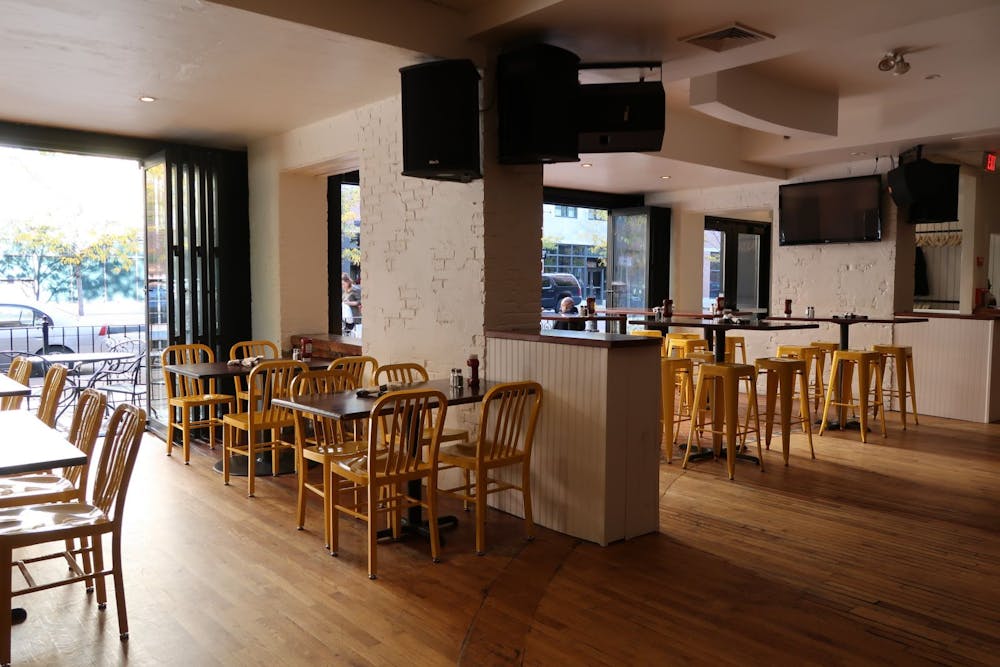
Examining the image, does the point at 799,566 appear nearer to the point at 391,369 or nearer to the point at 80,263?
the point at 391,369

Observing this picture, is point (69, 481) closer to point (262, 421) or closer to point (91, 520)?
point (91, 520)

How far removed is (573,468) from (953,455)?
3725 millimetres

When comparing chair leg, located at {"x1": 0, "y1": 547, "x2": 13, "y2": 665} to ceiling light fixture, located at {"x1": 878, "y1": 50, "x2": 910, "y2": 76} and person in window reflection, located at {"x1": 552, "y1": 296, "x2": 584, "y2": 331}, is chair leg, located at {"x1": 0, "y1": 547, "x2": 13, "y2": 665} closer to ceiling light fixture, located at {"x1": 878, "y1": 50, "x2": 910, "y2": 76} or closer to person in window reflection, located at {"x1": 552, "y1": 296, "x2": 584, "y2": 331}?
person in window reflection, located at {"x1": 552, "y1": 296, "x2": 584, "y2": 331}

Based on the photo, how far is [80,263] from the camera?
9.06 m

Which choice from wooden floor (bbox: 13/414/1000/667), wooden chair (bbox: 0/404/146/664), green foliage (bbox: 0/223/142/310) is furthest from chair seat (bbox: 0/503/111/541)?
green foliage (bbox: 0/223/142/310)

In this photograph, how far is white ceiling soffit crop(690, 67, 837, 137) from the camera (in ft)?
17.9

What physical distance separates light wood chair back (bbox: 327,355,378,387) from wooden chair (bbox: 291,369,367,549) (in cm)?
10

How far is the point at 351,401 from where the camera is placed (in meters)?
3.78

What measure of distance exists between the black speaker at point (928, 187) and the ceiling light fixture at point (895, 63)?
212 centimetres

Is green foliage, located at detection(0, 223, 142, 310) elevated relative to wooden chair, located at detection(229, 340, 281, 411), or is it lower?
elevated

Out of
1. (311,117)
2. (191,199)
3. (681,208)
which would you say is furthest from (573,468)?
(681,208)

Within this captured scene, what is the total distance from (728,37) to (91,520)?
394 centimetres

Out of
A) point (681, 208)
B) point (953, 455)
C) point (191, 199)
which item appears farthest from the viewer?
point (681, 208)

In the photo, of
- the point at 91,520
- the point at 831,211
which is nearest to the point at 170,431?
the point at 91,520
